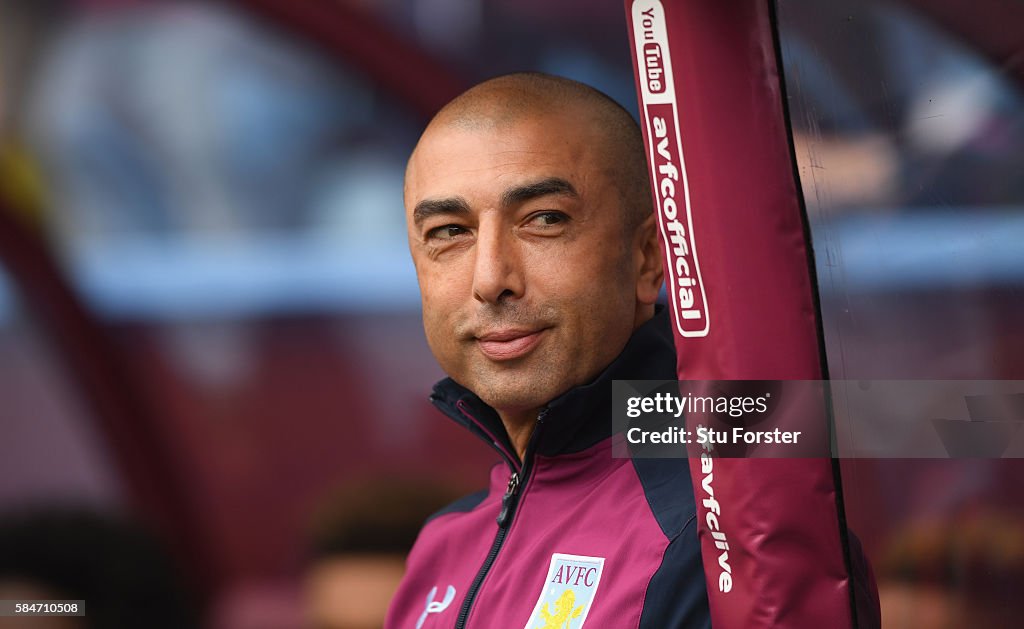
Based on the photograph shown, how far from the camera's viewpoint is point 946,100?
1325mm

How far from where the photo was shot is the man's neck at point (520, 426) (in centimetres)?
186

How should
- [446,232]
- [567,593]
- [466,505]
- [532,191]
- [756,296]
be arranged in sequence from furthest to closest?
[466,505] → [446,232] → [532,191] → [567,593] → [756,296]

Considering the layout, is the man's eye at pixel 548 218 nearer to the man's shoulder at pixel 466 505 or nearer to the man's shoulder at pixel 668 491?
the man's shoulder at pixel 668 491

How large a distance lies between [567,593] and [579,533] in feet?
0.31

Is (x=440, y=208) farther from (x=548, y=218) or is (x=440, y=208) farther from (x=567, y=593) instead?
(x=567, y=593)

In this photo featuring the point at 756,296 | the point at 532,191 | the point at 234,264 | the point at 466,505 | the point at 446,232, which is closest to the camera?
the point at 756,296

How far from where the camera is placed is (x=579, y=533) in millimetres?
1682

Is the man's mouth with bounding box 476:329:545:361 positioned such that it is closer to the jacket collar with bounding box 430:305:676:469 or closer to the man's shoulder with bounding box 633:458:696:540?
the jacket collar with bounding box 430:305:676:469

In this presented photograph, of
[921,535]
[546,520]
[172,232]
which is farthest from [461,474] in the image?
[921,535]

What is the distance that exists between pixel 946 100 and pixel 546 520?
76 cm

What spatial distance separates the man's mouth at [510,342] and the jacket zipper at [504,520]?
0.12m

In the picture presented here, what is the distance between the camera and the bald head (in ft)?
5.86

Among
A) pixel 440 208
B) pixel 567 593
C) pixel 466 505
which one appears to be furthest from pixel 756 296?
pixel 466 505

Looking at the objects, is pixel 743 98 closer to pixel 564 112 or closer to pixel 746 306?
pixel 746 306
